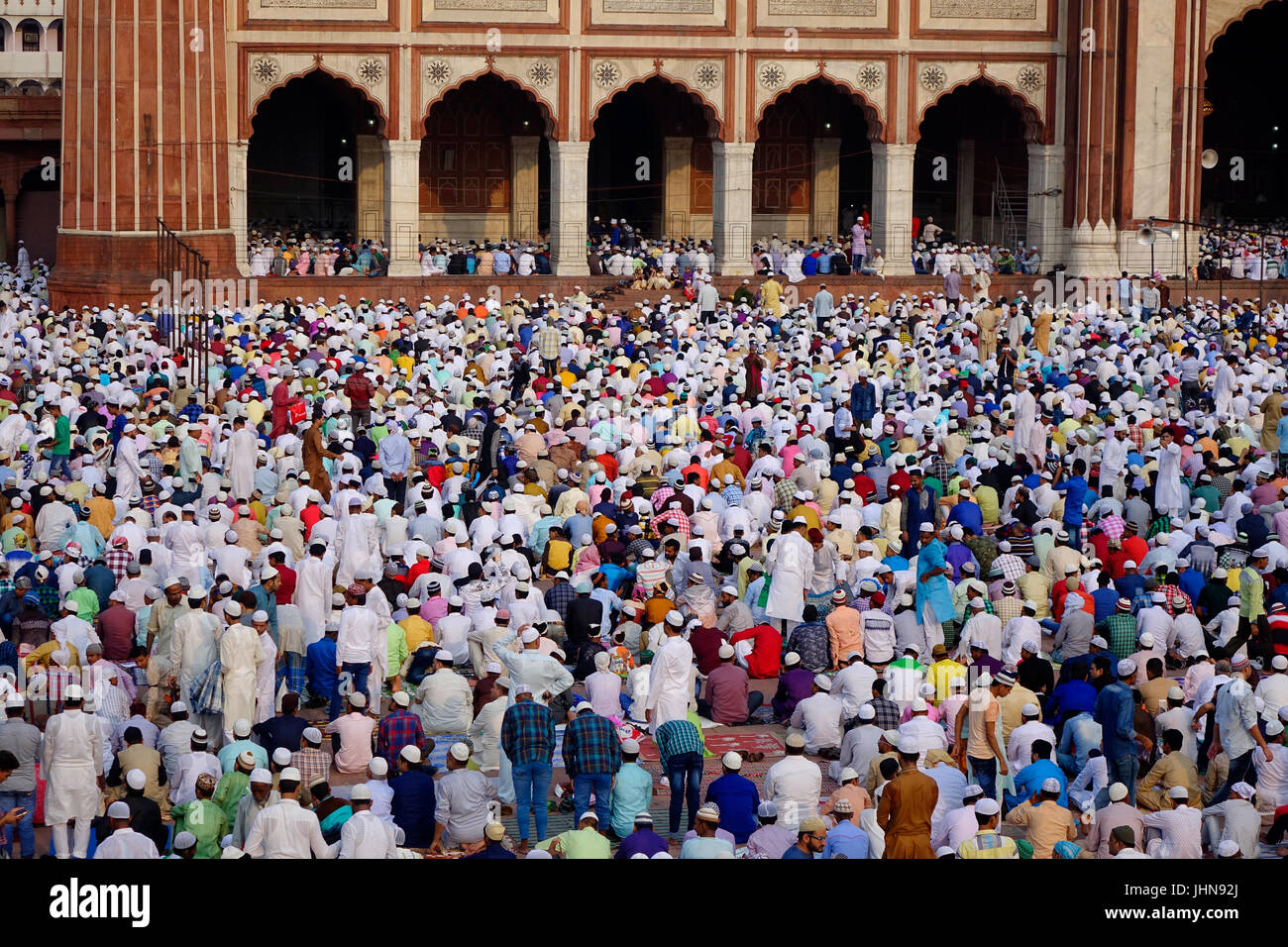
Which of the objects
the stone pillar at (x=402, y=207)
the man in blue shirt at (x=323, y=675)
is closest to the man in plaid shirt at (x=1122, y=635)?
the man in blue shirt at (x=323, y=675)

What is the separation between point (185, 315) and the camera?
27547 millimetres

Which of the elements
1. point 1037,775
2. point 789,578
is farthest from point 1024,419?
point 1037,775

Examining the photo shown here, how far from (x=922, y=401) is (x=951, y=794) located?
10783 mm

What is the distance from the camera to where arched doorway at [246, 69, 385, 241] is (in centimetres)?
3634

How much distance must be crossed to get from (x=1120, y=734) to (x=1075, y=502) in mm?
6028

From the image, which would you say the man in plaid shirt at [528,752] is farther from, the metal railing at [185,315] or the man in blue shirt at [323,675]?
the metal railing at [185,315]

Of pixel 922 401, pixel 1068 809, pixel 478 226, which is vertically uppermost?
pixel 478 226

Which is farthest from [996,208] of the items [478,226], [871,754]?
[871,754]

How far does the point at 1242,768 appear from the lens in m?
11.8

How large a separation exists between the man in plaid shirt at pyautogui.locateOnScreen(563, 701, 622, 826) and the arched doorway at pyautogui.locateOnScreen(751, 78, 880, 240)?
90.2 ft

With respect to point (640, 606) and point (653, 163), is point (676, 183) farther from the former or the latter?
point (640, 606)

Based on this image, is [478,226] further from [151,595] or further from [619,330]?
[151,595]

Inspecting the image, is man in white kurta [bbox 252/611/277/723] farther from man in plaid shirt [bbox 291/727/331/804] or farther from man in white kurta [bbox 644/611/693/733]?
man in white kurta [bbox 644/611/693/733]

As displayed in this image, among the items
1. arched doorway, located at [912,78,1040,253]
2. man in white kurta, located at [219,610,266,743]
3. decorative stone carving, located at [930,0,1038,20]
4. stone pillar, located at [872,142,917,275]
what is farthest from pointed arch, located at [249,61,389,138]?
man in white kurta, located at [219,610,266,743]
